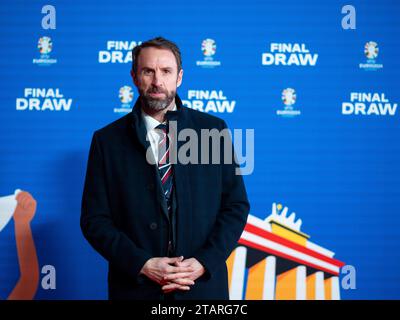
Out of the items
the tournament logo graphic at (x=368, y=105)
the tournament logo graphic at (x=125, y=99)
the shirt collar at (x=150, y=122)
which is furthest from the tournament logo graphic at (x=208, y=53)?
the shirt collar at (x=150, y=122)

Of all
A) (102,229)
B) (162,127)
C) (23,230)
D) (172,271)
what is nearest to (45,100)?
(23,230)

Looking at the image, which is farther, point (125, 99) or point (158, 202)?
point (125, 99)

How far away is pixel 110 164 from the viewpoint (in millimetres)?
1632

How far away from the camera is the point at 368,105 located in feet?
8.46

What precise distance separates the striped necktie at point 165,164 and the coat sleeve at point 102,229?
0.18 meters

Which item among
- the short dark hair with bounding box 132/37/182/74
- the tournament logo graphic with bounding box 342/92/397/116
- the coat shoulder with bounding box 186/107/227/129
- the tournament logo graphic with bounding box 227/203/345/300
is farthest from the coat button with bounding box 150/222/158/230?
the tournament logo graphic with bounding box 342/92/397/116

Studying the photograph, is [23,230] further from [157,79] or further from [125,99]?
[157,79]

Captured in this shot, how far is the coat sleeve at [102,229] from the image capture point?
151 centimetres

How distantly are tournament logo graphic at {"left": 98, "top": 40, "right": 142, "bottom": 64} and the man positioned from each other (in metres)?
0.89

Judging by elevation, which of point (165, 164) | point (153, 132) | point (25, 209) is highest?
point (153, 132)

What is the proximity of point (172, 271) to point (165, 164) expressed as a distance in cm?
37

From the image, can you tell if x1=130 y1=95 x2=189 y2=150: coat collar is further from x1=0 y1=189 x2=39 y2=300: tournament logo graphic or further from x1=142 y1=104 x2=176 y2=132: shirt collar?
x1=0 y1=189 x2=39 y2=300: tournament logo graphic

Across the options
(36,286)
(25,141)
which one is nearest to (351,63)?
(25,141)

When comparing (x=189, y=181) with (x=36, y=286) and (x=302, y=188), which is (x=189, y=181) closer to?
(x=302, y=188)
